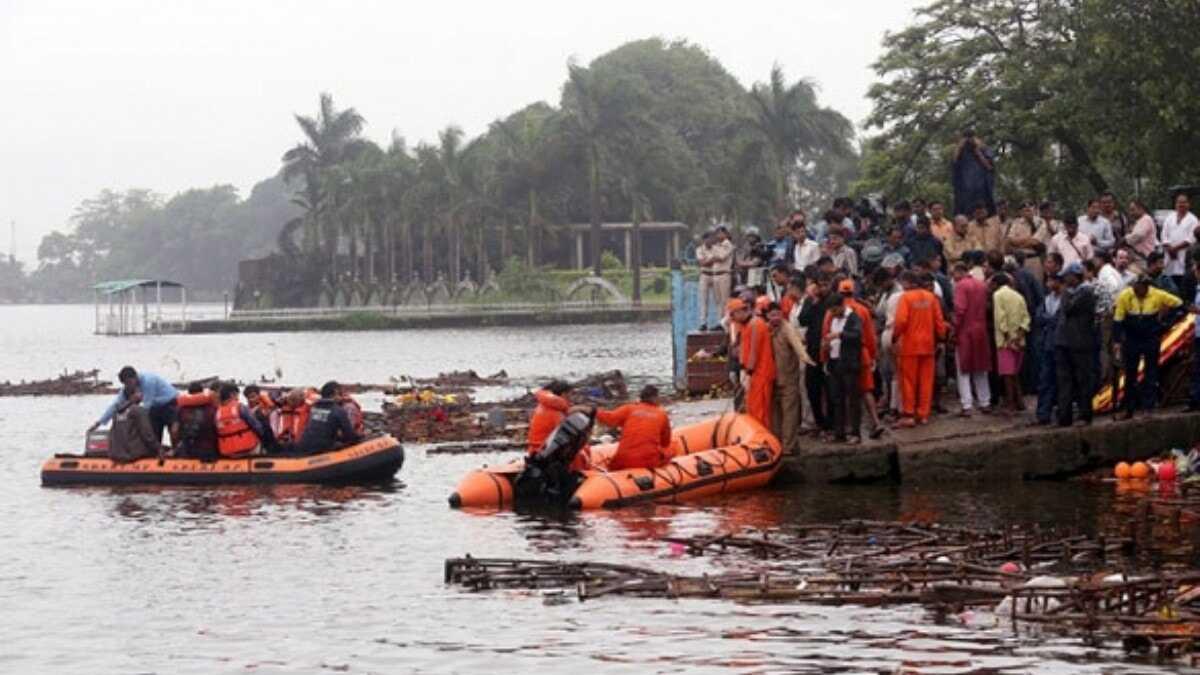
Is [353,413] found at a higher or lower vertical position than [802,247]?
lower

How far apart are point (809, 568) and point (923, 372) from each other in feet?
24.0

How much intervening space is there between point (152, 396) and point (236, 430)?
124cm

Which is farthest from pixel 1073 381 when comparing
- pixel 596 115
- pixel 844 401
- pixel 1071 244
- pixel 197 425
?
pixel 596 115

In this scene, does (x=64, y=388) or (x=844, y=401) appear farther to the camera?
(x=64, y=388)

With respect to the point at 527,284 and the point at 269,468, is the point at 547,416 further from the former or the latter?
the point at 527,284

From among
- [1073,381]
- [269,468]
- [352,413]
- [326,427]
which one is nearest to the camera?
[1073,381]

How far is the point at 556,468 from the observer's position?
984 inches

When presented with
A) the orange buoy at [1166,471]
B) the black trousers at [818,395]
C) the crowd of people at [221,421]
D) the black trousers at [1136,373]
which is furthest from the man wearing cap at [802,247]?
the crowd of people at [221,421]

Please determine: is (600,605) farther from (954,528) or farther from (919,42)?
(919,42)

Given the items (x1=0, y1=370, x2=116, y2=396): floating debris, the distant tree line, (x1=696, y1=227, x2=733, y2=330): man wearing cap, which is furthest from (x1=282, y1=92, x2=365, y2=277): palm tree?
(x1=696, y1=227, x2=733, y2=330): man wearing cap

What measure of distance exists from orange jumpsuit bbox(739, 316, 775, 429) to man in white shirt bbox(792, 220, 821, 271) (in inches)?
119

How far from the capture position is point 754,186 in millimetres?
107250

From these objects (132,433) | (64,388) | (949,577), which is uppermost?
(132,433)

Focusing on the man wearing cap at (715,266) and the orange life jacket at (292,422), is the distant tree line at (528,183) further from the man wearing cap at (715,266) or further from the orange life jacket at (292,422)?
the orange life jacket at (292,422)
